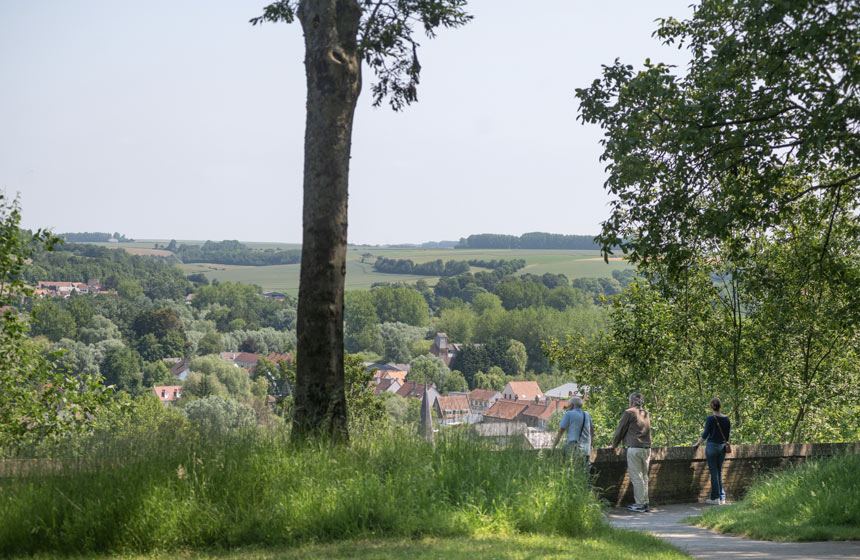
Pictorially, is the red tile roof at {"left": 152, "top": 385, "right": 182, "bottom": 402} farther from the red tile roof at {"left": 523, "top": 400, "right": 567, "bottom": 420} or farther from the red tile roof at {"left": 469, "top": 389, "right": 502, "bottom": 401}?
the red tile roof at {"left": 523, "top": 400, "right": 567, "bottom": 420}

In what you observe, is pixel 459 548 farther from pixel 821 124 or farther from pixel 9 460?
pixel 821 124

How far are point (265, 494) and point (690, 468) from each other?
835 centimetres

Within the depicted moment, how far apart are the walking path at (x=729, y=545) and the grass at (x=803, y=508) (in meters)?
0.22

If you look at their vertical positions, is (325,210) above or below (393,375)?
above

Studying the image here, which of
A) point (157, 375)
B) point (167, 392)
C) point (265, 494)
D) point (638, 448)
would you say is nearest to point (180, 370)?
point (157, 375)

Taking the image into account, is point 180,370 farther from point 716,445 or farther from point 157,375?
point 716,445

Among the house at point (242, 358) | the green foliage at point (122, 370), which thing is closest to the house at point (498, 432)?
the green foliage at point (122, 370)

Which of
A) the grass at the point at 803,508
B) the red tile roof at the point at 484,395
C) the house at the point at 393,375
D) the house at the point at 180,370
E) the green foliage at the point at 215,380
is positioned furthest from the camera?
the house at the point at 393,375

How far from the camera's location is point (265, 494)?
7074mm

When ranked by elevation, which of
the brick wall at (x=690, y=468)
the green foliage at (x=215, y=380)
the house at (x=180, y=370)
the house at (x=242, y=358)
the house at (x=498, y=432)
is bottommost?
the house at (x=242, y=358)

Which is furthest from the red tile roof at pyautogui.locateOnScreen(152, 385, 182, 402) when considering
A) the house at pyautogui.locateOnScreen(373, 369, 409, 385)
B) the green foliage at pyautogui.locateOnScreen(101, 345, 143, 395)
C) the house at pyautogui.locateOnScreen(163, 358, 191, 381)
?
the house at pyautogui.locateOnScreen(373, 369, 409, 385)

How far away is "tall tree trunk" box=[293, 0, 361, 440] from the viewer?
845 cm

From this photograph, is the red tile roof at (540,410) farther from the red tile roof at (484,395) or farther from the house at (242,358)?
the house at (242,358)

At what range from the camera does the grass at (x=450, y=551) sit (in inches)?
242
